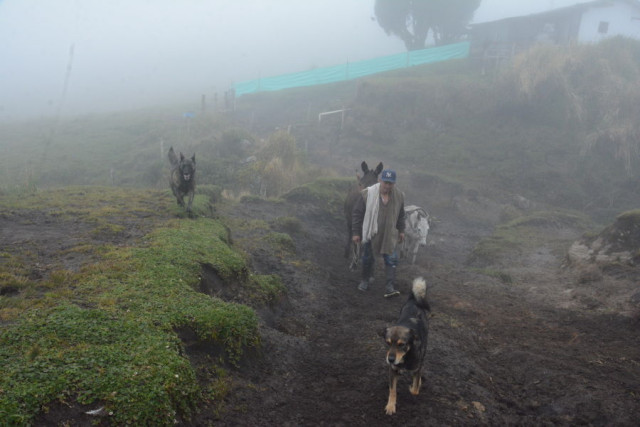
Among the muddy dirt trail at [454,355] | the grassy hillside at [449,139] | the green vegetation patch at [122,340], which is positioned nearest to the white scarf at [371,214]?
the muddy dirt trail at [454,355]

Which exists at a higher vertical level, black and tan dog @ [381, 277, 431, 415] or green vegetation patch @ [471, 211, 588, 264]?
black and tan dog @ [381, 277, 431, 415]

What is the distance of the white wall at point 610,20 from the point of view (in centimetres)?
3130

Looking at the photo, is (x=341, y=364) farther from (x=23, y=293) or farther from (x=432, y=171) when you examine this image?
(x=432, y=171)

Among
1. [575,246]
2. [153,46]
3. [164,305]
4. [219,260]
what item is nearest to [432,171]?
[575,246]

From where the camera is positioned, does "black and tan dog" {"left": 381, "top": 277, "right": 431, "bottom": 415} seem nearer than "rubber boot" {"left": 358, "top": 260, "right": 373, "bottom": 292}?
Yes

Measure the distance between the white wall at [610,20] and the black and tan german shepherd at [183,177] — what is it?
31.6 m

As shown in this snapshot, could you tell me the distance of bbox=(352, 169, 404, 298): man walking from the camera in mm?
8156

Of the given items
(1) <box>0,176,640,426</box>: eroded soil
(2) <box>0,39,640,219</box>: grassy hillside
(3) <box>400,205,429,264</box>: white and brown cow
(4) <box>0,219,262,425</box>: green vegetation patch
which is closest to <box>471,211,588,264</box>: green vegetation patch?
(1) <box>0,176,640,426</box>: eroded soil

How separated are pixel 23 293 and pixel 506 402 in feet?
17.7

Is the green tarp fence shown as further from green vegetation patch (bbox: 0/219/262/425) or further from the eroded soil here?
green vegetation patch (bbox: 0/219/262/425)

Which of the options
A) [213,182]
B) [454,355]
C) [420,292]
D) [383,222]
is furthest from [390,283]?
[213,182]

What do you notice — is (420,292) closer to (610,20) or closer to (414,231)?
(414,231)

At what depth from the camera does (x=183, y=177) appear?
934 centimetres

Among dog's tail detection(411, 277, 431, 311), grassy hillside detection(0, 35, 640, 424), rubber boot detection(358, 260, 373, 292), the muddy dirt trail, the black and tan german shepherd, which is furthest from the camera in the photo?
the black and tan german shepherd
